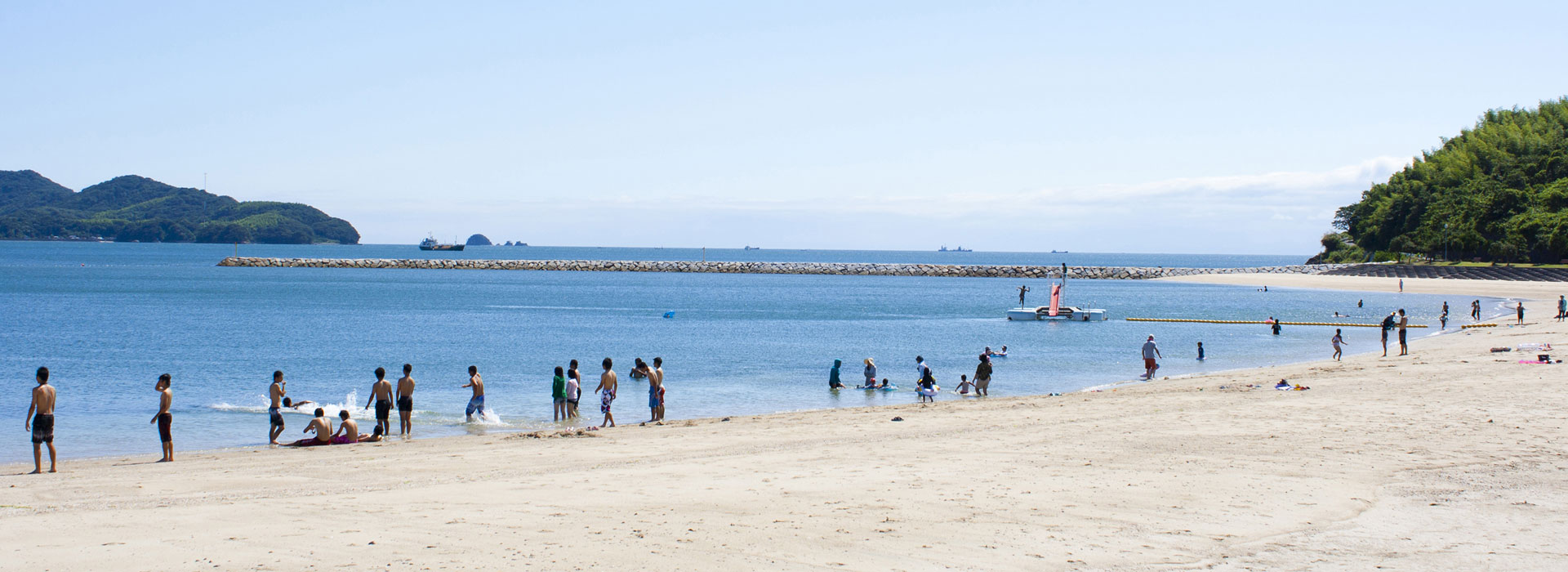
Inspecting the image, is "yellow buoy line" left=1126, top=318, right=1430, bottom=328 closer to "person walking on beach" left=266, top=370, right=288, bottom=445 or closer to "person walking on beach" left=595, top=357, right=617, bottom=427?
"person walking on beach" left=595, top=357, right=617, bottom=427

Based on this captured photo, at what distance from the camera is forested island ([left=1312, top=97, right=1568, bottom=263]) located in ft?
318

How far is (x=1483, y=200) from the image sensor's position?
103 m

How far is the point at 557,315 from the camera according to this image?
220 feet

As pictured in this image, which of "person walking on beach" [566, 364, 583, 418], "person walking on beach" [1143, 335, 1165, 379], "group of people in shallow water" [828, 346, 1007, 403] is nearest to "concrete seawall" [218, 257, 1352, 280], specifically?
"person walking on beach" [1143, 335, 1165, 379]

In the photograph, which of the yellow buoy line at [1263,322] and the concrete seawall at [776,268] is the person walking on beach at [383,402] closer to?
the yellow buoy line at [1263,322]

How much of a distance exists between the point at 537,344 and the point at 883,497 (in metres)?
36.8

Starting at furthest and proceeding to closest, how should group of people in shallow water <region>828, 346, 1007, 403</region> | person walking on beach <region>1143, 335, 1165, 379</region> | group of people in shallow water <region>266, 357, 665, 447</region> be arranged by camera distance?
person walking on beach <region>1143, 335, 1165, 379</region> → group of people in shallow water <region>828, 346, 1007, 403</region> → group of people in shallow water <region>266, 357, 665, 447</region>

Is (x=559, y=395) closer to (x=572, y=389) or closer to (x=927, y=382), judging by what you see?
(x=572, y=389)

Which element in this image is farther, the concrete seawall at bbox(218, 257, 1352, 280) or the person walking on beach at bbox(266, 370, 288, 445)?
the concrete seawall at bbox(218, 257, 1352, 280)

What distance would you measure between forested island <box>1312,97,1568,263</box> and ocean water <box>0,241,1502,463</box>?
73.8 ft

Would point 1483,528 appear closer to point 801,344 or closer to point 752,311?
point 801,344

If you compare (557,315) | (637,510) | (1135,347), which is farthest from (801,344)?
(637,510)

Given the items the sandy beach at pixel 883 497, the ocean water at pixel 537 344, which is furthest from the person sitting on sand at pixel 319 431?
the ocean water at pixel 537 344

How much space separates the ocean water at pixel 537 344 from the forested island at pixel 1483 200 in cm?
2251
